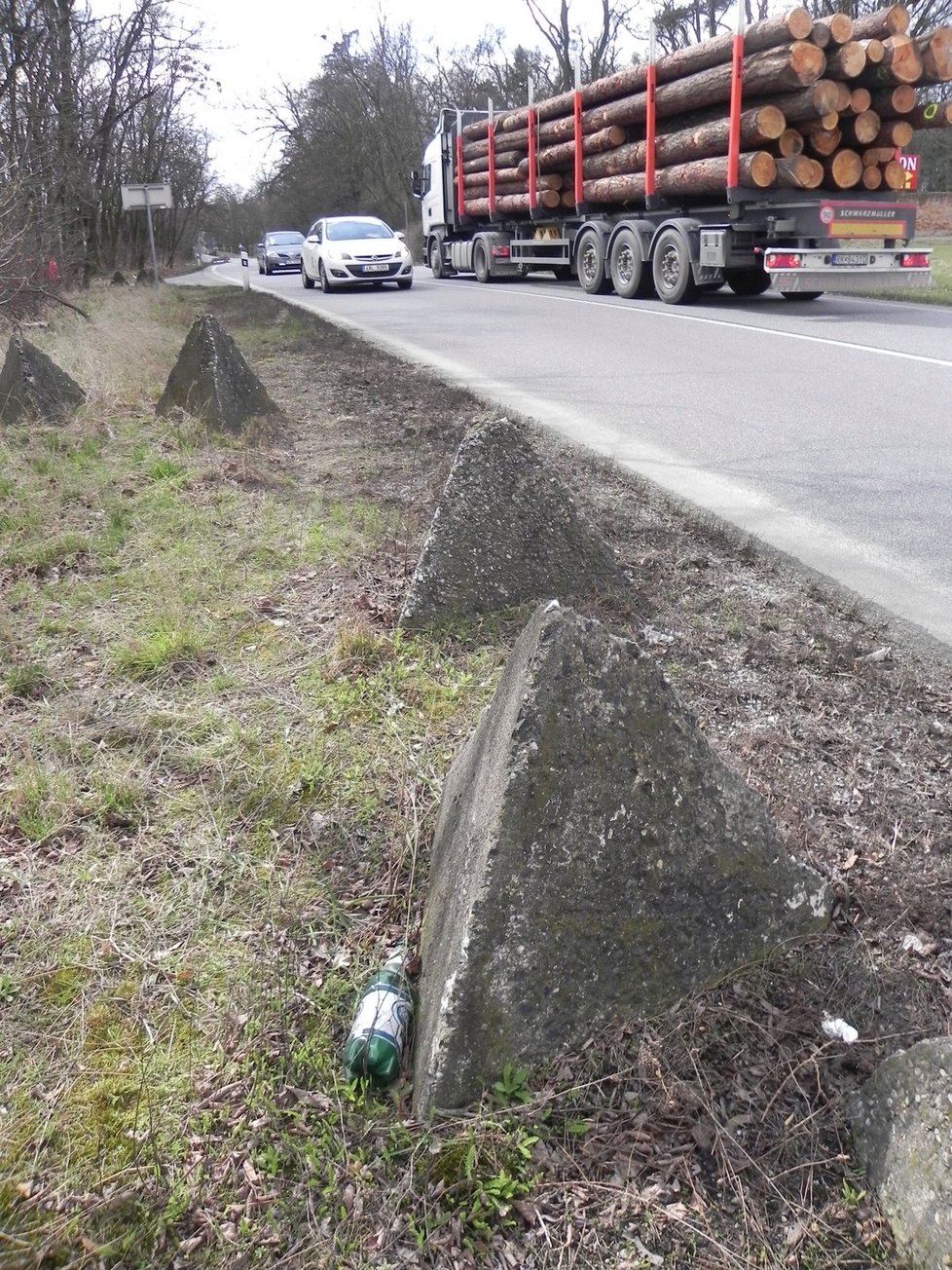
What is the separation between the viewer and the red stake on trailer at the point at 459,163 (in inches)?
1003

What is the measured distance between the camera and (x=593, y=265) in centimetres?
1900

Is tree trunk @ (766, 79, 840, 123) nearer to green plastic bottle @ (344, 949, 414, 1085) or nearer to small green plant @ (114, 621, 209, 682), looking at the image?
small green plant @ (114, 621, 209, 682)

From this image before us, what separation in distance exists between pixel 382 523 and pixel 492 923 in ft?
11.3

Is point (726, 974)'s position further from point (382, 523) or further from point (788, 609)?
point (382, 523)

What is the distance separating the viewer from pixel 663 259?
16266 millimetres

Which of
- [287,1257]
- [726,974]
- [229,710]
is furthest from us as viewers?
[229,710]

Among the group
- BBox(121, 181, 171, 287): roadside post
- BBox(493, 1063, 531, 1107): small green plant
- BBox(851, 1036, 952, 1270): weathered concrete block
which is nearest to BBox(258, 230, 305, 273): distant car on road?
BBox(121, 181, 171, 287): roadside post

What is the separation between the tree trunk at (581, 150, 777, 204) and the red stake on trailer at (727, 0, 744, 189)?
11 cm

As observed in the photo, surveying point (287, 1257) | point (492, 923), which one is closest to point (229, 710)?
point (492, 923)

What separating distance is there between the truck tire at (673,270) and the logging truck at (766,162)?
26 millimetres

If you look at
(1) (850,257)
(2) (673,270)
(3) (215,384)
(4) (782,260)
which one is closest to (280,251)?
(2) (673,270)

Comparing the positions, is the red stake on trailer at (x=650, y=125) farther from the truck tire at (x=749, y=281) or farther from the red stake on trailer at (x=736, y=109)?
the red stake on trailer at (x=736, y=109)

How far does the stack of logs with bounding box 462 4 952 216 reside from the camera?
44.2 ft

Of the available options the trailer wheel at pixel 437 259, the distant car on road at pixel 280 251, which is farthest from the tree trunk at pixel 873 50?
the distant car on road at pixel 280 251
